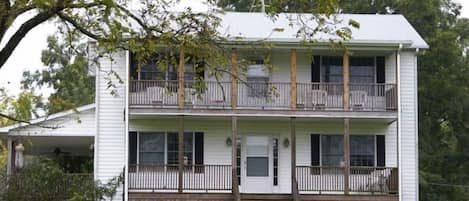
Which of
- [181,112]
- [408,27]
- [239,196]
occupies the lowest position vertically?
[239,196]

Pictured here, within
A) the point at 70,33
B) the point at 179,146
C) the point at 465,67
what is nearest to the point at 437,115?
the point at 465,67

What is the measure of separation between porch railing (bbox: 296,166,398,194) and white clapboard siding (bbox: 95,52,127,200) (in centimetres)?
494

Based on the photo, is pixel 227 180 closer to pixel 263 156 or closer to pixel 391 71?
pixel 263 156

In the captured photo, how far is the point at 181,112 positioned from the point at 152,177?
1.95m

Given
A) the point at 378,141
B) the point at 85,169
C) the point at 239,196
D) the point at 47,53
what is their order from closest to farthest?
1. the point at 239,196
2. the point at 378,141
3. the point at 85,169
4. the point at 47,53

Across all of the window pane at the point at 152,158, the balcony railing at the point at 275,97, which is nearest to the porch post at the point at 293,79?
the balcony railing at the point at 275,97

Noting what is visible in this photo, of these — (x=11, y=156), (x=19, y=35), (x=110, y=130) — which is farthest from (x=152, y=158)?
(x=19, y=35)

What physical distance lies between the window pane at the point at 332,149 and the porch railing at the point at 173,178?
9.84 ft

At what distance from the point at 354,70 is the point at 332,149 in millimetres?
2353

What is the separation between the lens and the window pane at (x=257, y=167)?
25452 millimetres

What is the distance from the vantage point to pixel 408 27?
87.2ft

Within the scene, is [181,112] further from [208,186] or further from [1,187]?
[1,187]

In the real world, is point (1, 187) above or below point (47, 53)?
below

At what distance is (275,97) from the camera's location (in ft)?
79.7
